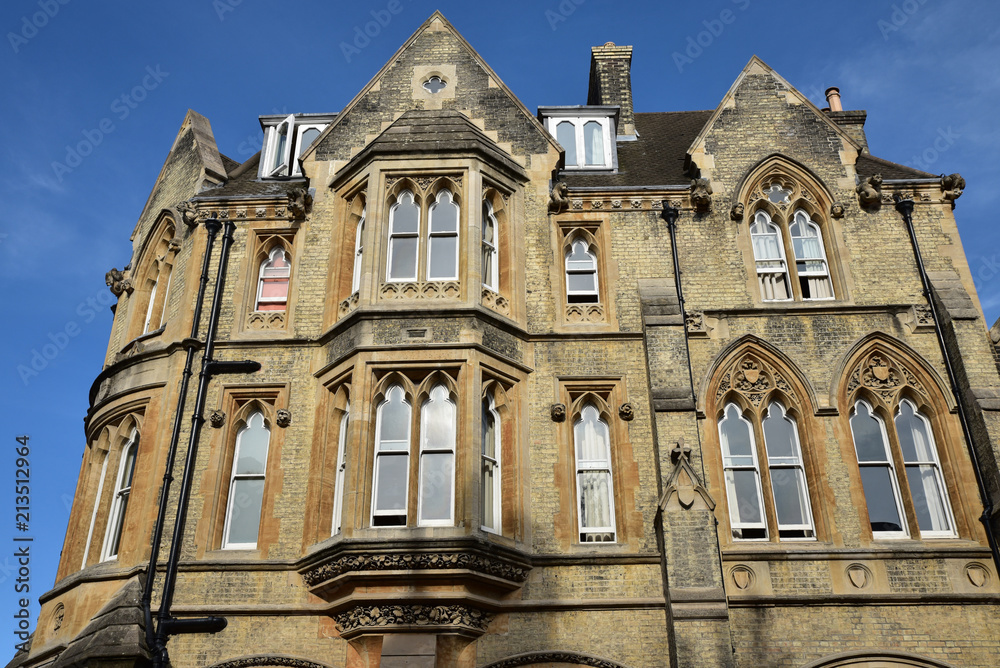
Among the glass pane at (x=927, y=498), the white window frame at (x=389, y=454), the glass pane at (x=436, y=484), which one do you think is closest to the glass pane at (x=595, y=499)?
the glass pane at (x=436, y=484)

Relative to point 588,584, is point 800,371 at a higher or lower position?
higher

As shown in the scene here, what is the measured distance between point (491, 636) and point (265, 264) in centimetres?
838

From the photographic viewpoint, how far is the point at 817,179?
1731cm

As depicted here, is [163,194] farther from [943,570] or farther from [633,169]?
[943,570]

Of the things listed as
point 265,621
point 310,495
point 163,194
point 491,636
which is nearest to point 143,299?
point 163,194

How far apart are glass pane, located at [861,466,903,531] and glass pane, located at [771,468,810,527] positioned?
1007mm

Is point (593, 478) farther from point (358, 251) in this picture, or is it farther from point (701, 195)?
point (358, 251)

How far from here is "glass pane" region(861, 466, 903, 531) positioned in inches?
565

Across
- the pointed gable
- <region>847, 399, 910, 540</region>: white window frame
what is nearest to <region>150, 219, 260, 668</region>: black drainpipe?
the pointed gable

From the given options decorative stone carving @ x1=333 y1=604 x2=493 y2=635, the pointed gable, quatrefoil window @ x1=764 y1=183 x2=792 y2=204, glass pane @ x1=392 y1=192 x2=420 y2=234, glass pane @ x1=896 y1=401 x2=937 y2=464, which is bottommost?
decorative stone carving @ x1=333 y1=604 x2=493 y2=635

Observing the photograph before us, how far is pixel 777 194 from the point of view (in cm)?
1755

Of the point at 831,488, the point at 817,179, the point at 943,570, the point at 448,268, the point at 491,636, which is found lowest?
the point at 491,636

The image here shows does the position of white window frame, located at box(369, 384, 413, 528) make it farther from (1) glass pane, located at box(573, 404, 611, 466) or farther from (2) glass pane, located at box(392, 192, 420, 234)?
(2) glass pane, located at box(392, 192, 420, 234)

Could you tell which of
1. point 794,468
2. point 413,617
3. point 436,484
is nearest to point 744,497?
point 794,468
